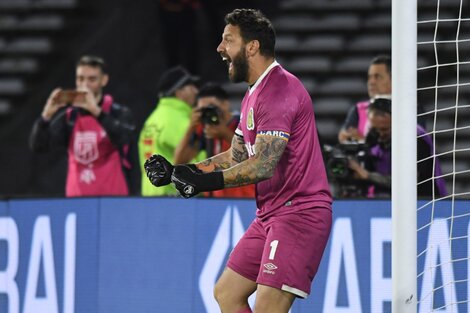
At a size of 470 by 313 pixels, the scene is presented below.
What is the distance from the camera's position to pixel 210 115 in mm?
8188

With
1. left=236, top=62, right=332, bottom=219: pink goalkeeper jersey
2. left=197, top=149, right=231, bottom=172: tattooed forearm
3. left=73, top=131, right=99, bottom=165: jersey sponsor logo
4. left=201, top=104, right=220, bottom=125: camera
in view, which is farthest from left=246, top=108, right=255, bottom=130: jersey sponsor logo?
left=73, top=131, right=99, bottom=165: jersey sponsor logo

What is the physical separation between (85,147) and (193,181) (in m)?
3.34

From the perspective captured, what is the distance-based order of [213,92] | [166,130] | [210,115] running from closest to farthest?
[210,115] → [213,92] → [166,130]

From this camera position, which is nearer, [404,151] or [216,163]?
[404,151]

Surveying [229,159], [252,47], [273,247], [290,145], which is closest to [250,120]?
[290,145]

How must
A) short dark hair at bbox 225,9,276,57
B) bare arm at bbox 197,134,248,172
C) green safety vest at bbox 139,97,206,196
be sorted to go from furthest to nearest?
green safety vest at bbox 139,97,206,196 < bare arm at bbox 197,134,248,172 < short dark hair at bbox 225,9,276,57

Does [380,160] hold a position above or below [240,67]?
below

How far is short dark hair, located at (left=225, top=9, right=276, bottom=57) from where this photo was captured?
5.94 m

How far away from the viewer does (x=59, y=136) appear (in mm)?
8961

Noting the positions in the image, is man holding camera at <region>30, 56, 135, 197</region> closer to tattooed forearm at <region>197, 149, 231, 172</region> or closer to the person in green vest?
the person in green vest

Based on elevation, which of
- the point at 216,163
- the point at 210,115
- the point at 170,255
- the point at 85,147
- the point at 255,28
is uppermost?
the point at 255,28

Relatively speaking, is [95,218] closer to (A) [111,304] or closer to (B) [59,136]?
(A) [111,304]

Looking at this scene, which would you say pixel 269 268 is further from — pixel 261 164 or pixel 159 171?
pixel 159 171

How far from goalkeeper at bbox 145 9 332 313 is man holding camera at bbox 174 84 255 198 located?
194cm
